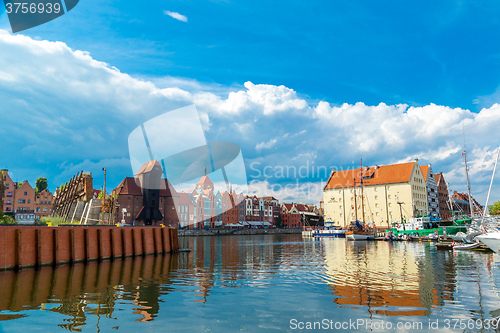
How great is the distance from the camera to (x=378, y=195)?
4668 inches

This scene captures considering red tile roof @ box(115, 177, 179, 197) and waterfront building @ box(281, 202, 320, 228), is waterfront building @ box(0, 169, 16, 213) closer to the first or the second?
red tile roof @ box(115, 177, 179, 197)

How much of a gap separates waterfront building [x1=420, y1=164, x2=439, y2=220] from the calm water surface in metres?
115

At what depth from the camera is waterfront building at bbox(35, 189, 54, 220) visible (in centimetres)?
12875

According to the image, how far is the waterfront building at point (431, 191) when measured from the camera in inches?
5075

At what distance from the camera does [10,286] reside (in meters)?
20.1

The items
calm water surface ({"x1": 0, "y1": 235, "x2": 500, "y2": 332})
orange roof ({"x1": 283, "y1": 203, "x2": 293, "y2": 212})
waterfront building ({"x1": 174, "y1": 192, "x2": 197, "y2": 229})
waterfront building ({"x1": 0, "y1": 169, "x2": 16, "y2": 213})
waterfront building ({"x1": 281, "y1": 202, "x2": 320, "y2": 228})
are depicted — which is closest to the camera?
calm water surface ({"x1": 0, "y1": 235, "x2": 500, "y2": 332})

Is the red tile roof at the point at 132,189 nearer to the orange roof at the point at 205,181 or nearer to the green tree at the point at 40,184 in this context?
the orange roof at the point at 205,181

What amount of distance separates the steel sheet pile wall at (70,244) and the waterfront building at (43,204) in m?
107

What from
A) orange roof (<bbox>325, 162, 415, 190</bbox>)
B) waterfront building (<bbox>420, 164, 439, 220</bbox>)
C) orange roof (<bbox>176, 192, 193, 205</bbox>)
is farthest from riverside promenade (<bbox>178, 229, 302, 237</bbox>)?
waterfront building (<bbox>420, 164, 439, 220</bbox>)

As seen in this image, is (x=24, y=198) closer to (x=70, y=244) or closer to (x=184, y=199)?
(x=184, y=199)

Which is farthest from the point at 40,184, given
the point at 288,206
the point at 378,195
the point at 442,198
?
the point at 442,198

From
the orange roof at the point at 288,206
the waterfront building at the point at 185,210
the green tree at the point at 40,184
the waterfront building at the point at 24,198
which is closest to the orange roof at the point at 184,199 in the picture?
the waterfront building at the point at 185,210

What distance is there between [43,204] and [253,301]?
454ft

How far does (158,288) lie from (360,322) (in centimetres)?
1179
